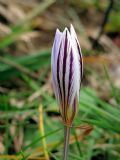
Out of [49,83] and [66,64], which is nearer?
[66,64]

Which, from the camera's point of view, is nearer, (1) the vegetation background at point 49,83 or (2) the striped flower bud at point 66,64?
(2) the striped flower bud at point 66,64

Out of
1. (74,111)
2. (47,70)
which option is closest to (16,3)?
(47,70)

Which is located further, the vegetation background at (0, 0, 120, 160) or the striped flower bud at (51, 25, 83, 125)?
the vegetation background at (0, 0, 120, 160)

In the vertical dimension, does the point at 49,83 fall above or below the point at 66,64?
Answer: above

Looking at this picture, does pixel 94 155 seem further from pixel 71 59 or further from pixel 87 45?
pixel 87 45
